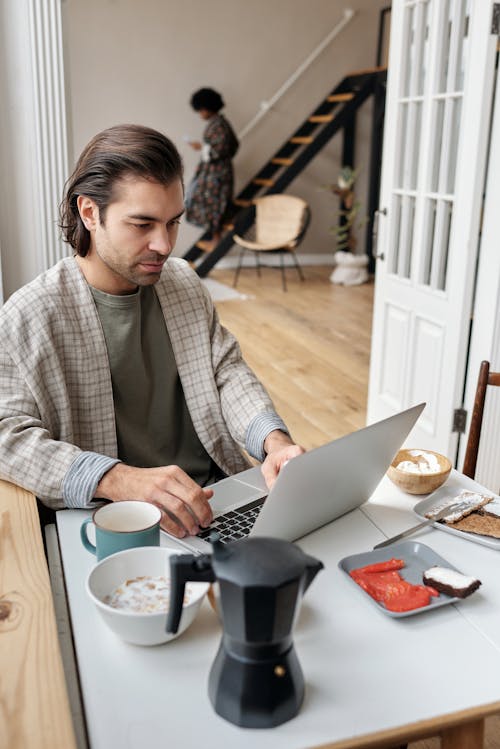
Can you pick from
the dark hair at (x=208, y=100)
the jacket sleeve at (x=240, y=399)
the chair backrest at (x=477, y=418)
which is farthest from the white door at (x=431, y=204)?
the dark hair at (x=208, y=100)

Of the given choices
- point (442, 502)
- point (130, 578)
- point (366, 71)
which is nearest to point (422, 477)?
point (442, 502)

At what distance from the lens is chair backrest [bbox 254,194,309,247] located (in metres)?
7.12

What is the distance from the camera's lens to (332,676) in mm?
834

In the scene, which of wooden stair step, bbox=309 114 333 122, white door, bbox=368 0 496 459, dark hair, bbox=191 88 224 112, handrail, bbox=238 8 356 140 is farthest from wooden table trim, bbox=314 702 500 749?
handrail, bbox=238 8 356 140

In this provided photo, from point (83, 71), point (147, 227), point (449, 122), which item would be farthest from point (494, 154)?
point (83, 71)

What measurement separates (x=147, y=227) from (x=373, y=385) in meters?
2.40

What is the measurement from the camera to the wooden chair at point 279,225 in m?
7.10

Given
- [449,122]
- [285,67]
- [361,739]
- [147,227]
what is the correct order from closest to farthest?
[361,739]
[147,227]
[449,122]
[285,67]

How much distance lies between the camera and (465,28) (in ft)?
9.31

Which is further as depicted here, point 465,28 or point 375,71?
point 375,71

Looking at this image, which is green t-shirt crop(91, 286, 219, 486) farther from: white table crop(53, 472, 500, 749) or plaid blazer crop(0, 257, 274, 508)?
white table crop(53, 472, 500, 749)

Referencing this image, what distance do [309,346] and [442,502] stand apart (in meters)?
3.90

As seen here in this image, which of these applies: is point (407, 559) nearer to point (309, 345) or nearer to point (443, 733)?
point (443, 733)

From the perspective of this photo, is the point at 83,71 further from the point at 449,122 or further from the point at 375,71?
the point at 449,122
